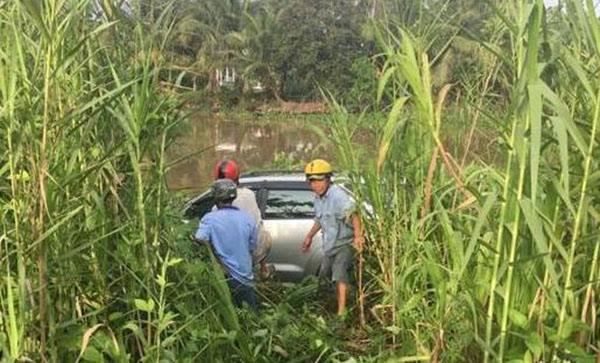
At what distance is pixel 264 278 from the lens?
6.46 metres

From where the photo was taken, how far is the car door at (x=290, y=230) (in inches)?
289

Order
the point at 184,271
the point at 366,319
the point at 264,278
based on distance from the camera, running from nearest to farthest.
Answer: the point at 184,271 → the point at 366,319 → the point at 264,278

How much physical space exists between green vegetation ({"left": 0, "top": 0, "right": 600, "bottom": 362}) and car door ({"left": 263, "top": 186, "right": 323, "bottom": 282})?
7.76 feet

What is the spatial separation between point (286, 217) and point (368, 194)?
2.70 meters

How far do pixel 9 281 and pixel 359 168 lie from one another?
2889mm

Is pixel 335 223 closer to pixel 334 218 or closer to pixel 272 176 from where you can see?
pixel 334 218

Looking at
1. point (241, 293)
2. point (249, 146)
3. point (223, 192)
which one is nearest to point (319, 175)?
point (223, 192)

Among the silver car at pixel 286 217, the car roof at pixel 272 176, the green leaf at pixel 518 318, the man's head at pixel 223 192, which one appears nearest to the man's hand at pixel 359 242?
the man's head at pixel 223 192

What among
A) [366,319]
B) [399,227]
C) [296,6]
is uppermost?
[296,6]

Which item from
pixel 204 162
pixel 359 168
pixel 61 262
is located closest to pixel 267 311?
pixel 359 168

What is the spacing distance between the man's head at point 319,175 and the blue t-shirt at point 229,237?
1.05 m

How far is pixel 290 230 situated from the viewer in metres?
7.54

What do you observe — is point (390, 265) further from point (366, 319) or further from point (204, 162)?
point (204, 162)

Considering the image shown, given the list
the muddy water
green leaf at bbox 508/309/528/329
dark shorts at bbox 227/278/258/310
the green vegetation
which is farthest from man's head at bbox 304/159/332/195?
the muddy water
